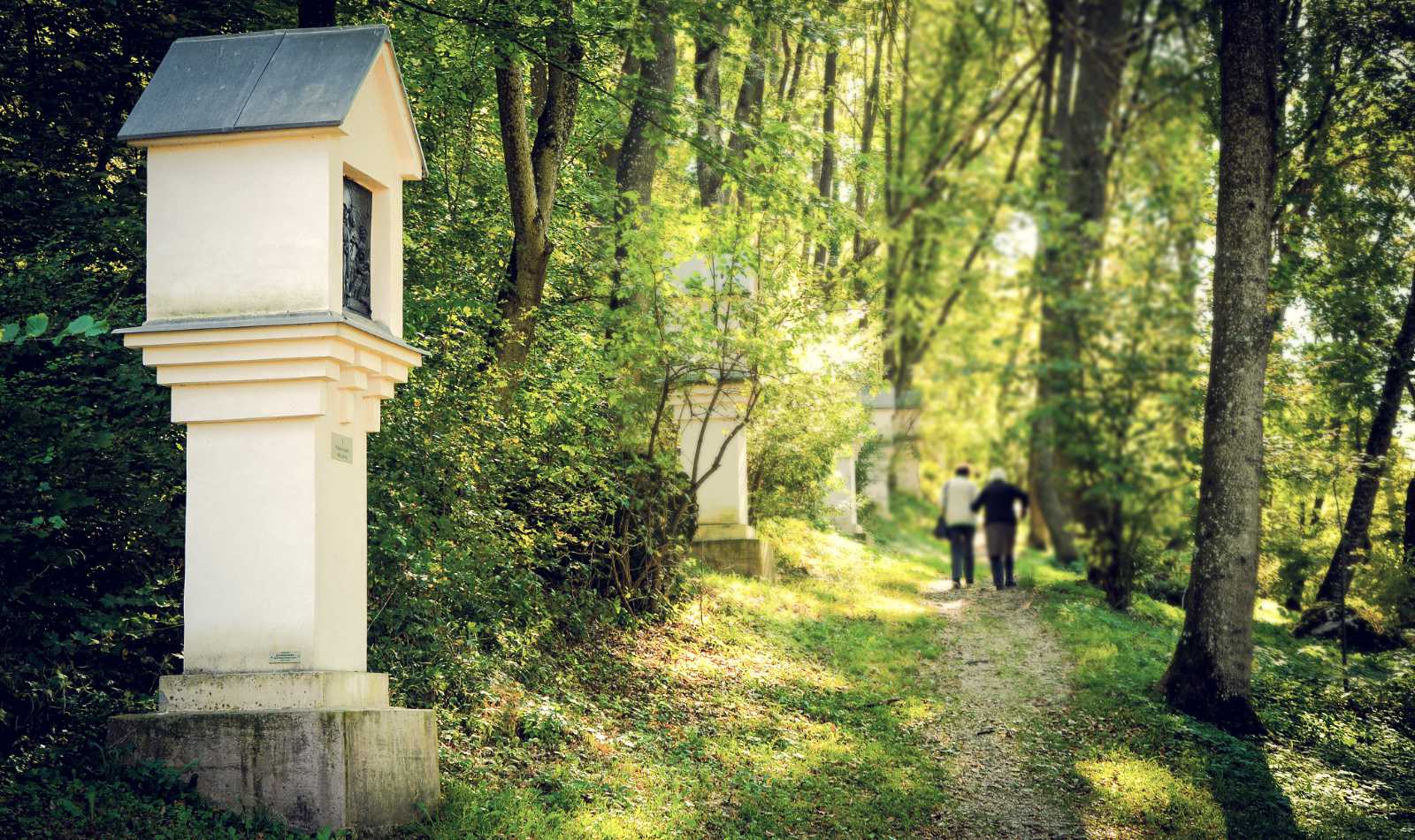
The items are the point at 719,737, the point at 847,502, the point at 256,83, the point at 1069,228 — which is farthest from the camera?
the point at 847,502

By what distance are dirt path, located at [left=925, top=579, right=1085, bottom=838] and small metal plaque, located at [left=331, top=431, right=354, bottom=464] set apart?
453 centimetres

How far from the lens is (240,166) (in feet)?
21.0

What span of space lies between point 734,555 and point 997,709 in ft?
19.6

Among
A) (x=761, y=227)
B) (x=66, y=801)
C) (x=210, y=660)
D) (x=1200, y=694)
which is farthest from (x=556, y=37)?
(x=1200, y=694)

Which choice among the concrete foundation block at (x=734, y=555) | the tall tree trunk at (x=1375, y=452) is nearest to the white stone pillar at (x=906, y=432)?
the tall tree trunk at (x=1375, y=452)

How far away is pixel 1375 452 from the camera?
13.0 m

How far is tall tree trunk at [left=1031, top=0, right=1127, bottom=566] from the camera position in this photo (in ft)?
9.18

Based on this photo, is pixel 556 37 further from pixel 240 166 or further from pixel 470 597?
pixel 470 597

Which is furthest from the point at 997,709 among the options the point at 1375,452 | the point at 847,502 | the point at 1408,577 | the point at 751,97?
the point at 847,502

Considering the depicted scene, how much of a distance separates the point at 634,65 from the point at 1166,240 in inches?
501

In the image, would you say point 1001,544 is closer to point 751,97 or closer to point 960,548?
point 960,548

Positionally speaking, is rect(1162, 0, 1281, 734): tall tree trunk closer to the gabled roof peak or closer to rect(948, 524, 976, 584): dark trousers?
rect(948, 524, 976, 584): dark trousers

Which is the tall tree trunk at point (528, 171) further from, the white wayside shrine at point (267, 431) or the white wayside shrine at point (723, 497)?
the white wayside shrine at point (723, 497)

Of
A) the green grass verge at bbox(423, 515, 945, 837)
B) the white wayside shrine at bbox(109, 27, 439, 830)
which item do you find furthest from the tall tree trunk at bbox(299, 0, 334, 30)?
the green grass verge at bbox(423, 515, 945, 837)
